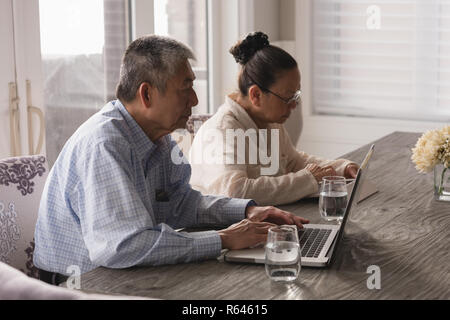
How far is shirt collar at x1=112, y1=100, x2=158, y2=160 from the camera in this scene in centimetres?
185

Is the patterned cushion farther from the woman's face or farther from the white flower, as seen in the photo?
the white flower

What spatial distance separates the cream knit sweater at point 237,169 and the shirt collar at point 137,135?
46cm

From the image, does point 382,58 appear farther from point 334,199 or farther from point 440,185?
point 334,199

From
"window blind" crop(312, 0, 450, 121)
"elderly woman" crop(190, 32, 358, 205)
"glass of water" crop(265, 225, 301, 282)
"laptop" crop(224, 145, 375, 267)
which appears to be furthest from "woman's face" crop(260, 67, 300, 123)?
"window blind" crop(312, 0, 450, 121)

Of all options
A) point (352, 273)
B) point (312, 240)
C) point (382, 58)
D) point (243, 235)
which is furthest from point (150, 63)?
point (382, 58)

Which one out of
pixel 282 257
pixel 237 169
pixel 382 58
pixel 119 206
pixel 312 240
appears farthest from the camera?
pixel 382 58

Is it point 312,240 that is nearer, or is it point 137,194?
point 137,194

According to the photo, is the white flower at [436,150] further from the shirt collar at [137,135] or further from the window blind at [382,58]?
the window blind at [382,58]

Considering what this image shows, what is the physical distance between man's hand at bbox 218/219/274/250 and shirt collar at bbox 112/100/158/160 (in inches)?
12.8

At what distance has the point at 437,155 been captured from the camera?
2.21 meters

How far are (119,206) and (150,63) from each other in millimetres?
415

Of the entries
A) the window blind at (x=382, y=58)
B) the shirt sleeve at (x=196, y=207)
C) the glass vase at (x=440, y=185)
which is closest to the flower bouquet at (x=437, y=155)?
the glass vase at (x=440, y=185)

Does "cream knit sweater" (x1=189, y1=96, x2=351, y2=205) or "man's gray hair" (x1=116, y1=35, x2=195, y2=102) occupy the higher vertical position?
"man's gray hair" (x1=116, y1=35, x2=195, y2=102)
